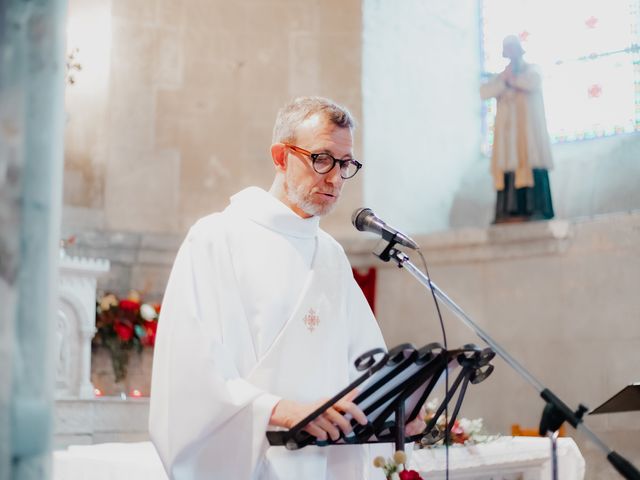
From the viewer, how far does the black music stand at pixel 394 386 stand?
2352 mm

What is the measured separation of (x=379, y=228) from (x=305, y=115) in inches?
22.7

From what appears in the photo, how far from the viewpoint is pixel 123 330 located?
25.6 feet

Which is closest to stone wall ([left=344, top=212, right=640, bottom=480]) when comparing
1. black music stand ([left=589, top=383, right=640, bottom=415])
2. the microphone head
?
black music stand ([left=589, top=383, right=640, bottom=415])

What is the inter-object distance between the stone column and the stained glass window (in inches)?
331

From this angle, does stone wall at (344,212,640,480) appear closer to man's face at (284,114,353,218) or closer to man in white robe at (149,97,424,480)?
man in white robe at (149,97,424,480)

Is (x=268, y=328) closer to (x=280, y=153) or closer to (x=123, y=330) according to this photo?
(x=280, y=153)

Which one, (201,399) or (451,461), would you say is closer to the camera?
(201,399)

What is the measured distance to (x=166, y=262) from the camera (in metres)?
8.84

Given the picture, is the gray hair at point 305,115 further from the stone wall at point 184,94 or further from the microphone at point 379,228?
the stone wall at point 184,94

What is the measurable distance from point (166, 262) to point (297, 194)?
5819mm

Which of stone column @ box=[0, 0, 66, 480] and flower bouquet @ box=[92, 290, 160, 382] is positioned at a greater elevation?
stone column @ box=[0, 0, 66, 480]

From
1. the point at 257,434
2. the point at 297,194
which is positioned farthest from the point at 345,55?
the point at 257,434

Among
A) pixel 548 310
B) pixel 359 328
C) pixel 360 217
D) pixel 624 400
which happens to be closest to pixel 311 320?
pixel 359 328

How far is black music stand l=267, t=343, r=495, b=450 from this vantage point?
235 centimetres
